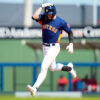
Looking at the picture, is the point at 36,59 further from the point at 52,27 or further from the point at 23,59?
the point at 52,27

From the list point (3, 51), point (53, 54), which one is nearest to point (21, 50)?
point (3, 51)

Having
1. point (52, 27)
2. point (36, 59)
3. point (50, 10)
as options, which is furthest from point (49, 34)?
point (36, 59)

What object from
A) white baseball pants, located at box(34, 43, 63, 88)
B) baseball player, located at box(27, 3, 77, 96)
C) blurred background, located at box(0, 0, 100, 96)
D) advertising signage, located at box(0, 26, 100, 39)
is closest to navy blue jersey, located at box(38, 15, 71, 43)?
baseball player, located at box(27, 3, 77, 96)

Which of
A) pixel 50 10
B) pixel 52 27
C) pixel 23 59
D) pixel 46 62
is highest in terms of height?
pixel 50 10

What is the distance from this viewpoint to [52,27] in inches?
473

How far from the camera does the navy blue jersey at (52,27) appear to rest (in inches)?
473

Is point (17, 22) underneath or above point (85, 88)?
above

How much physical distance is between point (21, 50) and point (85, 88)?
12247 mm

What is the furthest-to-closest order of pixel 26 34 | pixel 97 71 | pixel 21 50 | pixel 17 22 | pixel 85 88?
pixel 17 22
pixel 21 50
pixel 26 34
pixel 97 71
pixel 85 88

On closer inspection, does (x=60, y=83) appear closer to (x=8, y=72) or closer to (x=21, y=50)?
(x=8, y=72)

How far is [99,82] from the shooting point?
24500 millimetres

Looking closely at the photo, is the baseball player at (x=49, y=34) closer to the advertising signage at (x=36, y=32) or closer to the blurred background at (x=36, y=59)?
the blurred background at (x=36, y=59)

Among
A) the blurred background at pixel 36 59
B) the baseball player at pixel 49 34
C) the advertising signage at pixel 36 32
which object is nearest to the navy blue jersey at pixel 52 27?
the baseball player at pixel 49 34

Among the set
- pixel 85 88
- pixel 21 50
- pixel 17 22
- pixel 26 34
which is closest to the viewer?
pixel 85 88
